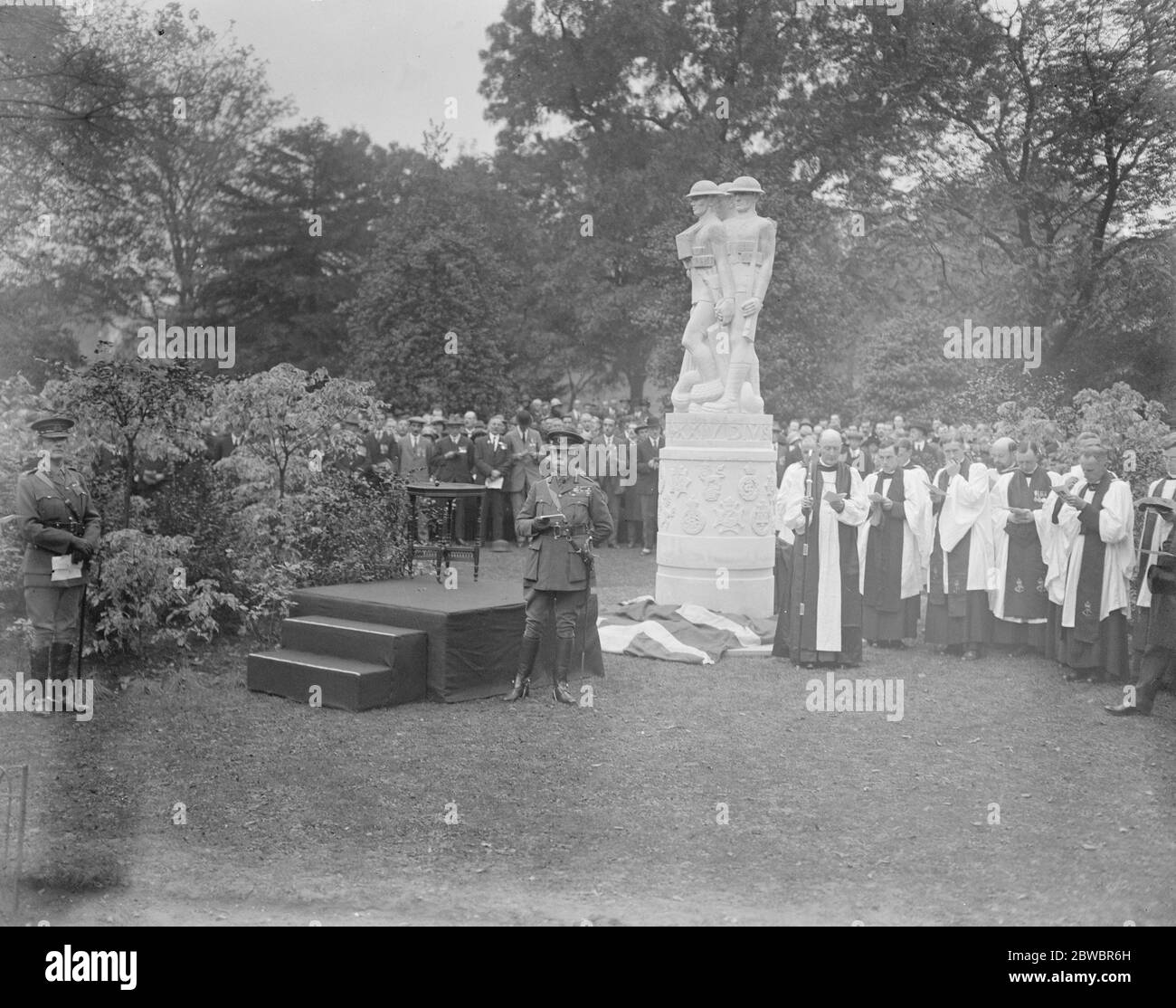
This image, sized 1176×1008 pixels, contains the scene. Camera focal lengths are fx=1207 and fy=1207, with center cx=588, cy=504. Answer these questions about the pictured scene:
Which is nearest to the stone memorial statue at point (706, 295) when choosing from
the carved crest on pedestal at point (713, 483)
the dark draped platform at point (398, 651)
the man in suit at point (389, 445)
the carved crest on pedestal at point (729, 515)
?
the carved crest on pedestal at point (713, 483)

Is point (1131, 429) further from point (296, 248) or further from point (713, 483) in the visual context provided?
point (296, 248)

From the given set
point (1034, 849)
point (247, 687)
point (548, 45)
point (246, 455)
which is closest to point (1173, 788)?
point (1034, 849)

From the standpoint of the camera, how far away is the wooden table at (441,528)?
36.0ft

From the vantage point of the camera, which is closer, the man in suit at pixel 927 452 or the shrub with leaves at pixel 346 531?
the shrub with leaves at pixel 346 531

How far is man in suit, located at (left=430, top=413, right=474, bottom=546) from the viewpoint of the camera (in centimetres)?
1853

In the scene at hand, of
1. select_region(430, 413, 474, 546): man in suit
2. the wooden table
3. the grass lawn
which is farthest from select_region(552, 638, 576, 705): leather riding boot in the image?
select_region(430, 413, 474, 546): man in suit

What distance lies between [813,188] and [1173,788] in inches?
928

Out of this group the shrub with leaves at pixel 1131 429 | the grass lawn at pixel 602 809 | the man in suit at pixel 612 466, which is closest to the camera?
the grass lawn at pixel 602 809

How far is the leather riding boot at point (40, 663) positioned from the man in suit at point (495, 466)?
10.1m

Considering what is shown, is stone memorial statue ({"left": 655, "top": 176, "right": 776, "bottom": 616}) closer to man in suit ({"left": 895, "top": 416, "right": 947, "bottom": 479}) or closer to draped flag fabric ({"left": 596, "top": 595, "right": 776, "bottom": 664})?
draped flag fabric ({"left": 596, "top": 595, "right": 776, "bottom": 664})

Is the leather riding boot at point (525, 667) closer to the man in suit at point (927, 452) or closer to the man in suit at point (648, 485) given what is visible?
the man in suit at point (927, 452)

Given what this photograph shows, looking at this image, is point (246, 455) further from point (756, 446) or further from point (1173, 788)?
point (1173, 788)

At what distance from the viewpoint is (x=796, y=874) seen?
568 centimetres

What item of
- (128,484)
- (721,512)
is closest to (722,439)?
(721,512)
